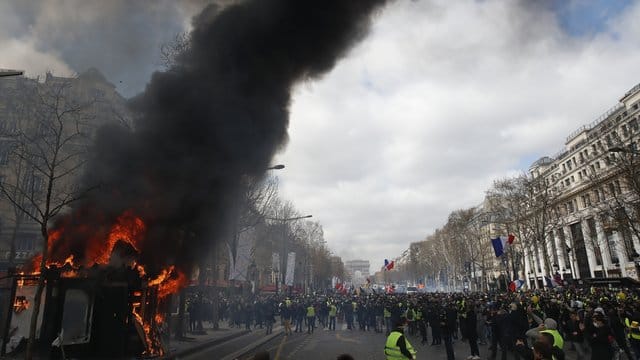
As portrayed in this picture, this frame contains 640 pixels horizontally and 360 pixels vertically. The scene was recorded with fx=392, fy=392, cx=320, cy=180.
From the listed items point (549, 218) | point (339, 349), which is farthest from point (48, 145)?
point (549, 218)

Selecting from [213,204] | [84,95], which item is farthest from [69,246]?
[84,95]

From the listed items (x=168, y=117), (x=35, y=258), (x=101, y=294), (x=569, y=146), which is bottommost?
(x=101, y=294)

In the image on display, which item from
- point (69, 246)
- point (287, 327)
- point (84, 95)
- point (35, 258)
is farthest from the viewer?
point (287, 327)

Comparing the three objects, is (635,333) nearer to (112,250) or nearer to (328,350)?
(328,350)

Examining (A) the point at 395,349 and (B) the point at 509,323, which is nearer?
(A) the point at 395,349

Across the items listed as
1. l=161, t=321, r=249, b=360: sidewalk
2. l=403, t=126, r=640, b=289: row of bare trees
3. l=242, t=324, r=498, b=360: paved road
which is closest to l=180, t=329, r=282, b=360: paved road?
l=161, t=321, r=249, b=360: sidewalk

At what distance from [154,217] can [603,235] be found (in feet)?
182

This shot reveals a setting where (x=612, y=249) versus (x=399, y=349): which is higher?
(x=612, y=249)

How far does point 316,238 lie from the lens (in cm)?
7450

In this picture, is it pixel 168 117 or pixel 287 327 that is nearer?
pixel 168 117

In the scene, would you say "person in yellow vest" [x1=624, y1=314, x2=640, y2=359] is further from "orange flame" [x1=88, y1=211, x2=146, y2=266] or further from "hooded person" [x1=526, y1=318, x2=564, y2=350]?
"orange flame" [x1=88, y1=211, x2=146, y2=266]

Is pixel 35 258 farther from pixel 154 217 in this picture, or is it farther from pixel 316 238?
pixel 316 238

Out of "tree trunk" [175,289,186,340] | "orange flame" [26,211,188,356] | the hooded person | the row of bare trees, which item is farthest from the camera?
the row of bare trees

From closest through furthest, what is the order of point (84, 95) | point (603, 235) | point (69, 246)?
point (69, 246) → point (84, 95) → point (603, 235)
